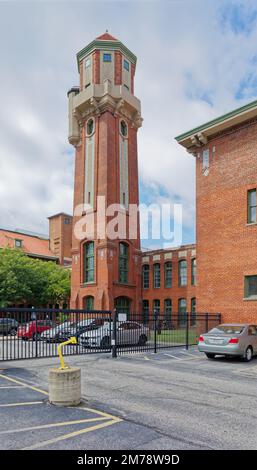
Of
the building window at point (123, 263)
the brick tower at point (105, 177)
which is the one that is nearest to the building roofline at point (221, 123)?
the brick tower at point (105, 177)

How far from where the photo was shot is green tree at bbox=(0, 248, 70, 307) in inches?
1592

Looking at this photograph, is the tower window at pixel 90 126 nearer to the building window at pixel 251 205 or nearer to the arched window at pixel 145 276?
the arched window at pixel 145 276

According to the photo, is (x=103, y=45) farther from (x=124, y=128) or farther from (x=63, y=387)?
(x=63, y=387)

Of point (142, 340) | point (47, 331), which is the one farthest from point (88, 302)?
point (47, 331)

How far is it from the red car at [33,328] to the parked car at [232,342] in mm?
5900

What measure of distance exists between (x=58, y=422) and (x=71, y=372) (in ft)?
4.01

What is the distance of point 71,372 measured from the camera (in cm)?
764

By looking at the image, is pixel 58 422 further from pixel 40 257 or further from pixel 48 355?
pixel 40 257

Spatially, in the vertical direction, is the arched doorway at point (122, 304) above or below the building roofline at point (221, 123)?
below

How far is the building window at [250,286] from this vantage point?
2003 centimetres

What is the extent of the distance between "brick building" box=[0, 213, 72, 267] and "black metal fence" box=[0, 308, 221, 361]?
140 feet

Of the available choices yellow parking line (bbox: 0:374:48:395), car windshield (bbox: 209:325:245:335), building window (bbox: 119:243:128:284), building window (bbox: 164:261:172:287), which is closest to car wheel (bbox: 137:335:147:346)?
car windshield (bbox: 209:325:245:335)

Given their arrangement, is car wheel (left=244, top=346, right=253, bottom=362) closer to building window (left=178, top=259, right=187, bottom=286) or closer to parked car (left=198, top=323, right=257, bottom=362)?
parked car (left=198, top=323, right=257, bottom=362)
